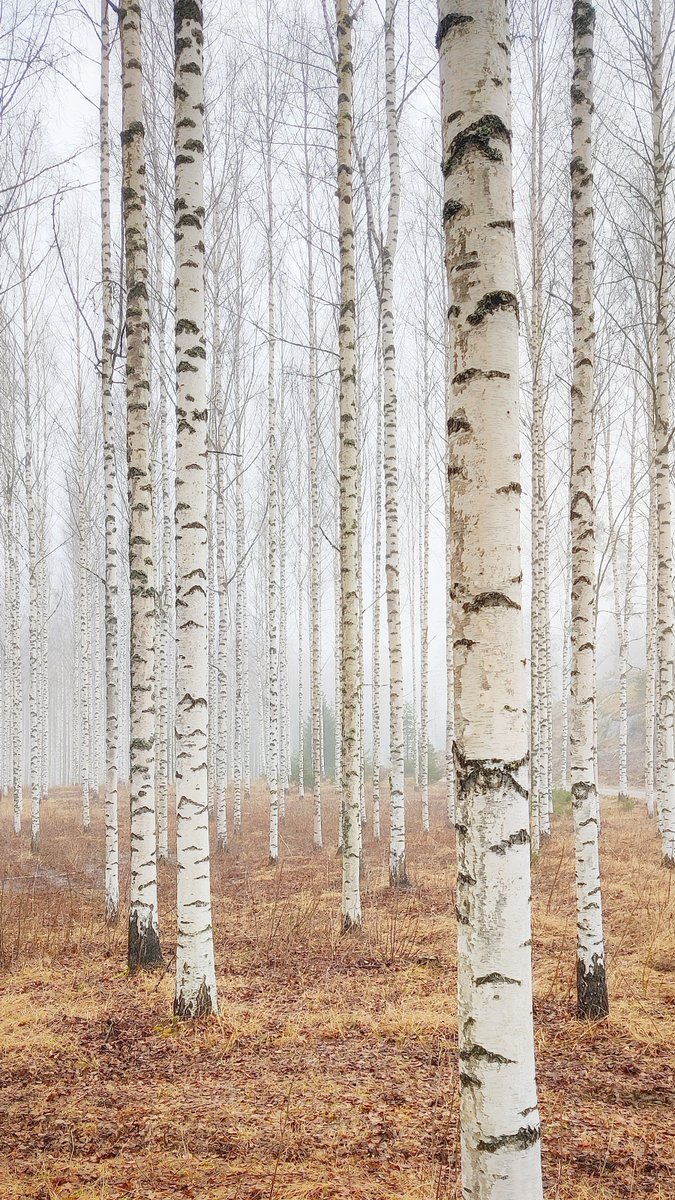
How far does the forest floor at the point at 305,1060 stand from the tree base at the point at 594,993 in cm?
13

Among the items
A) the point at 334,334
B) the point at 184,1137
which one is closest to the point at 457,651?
the point at 184,1137

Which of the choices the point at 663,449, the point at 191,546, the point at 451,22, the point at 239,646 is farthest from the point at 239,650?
the point at 451,22

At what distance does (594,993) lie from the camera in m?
4.80

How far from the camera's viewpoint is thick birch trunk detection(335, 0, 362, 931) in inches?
277

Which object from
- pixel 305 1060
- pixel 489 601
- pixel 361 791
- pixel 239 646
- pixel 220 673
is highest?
pixel 239 646

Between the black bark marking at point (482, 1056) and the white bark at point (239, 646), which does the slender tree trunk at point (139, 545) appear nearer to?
the black bark marking at point (482, 1056)

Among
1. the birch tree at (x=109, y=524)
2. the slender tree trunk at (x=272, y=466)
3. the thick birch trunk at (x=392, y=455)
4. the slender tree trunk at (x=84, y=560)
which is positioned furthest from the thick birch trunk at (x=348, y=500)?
the slender tree trunk at (x=84, y=560)

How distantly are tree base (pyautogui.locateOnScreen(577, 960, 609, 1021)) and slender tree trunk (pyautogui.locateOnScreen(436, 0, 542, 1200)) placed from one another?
3.47 metres

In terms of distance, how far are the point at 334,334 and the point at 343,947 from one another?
12.8m

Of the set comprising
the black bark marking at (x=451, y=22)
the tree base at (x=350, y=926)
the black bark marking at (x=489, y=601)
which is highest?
the black bark marking at (x=451, y=22)

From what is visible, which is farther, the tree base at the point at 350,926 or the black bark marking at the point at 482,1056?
the tree base at the point at 350,926

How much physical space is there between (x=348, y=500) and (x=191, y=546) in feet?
8.42

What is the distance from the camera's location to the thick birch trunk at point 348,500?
23.1ft

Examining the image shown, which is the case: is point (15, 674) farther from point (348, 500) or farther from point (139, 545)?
point (348, 500)
